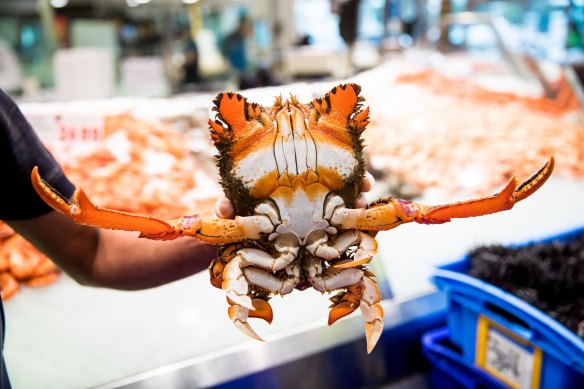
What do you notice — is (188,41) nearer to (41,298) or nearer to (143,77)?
Answer: (143,77)

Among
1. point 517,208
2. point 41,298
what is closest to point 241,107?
point 41,298

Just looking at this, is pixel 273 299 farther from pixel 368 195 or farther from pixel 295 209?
pixel 295 209

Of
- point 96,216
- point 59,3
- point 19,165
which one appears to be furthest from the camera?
point 59,3

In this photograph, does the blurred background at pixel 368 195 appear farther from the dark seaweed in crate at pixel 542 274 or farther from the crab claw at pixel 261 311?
the crab claw at pixel 261 311

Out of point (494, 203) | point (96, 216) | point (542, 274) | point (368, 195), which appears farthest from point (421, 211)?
point (368, 195)

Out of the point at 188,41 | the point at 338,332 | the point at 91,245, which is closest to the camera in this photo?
the point at 91,245

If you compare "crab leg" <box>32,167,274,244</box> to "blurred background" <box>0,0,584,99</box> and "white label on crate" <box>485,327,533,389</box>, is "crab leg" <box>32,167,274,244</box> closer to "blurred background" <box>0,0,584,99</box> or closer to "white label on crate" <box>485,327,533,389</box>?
"white label on crate" <box>485,327,533,389</box>
